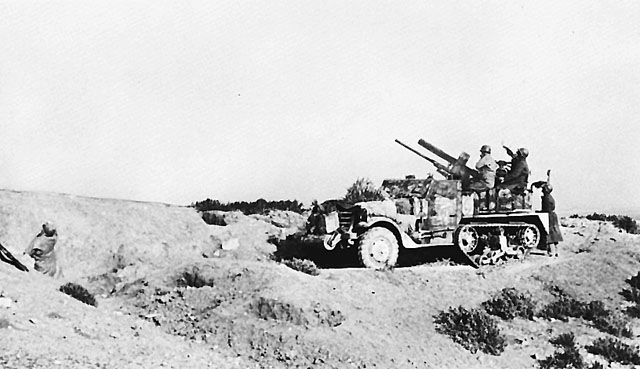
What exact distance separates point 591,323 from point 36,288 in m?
9.03

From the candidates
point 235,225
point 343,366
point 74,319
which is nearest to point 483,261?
point 235,225

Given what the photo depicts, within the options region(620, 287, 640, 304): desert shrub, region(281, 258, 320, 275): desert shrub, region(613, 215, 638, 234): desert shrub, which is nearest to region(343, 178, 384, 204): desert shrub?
region(281, 258, 320, 275): desert shrub

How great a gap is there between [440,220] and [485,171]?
2.13 meters

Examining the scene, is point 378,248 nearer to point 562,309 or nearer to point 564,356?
point 562,309

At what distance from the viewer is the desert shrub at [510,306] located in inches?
444

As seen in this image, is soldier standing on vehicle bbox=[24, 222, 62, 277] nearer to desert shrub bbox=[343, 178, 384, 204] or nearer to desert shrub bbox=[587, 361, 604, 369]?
desert shrub bbox=[343, 178, 384, 204]

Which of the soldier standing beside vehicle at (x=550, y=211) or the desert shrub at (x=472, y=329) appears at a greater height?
the soldier standing beside vehicle at (x=550, y=211)

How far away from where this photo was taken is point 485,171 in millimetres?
16297

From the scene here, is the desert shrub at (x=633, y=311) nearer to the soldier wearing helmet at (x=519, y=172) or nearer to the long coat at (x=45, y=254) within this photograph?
the soldier wearing helmet at (x=519, y=172)

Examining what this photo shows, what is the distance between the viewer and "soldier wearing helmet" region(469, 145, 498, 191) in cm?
1620

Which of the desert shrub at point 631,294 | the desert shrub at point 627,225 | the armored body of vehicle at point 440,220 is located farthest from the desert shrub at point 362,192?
the desert shrub at point 627,225

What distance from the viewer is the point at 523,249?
52.3 ft

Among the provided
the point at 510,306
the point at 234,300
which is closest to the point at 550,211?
the point at 510,306

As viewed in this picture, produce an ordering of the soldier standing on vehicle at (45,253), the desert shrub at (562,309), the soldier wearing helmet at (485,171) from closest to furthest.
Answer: the desert shrub at (562,309)
the soldier standing on vehicle at (45,253)
the soldier wearing helmet at (485,171)
